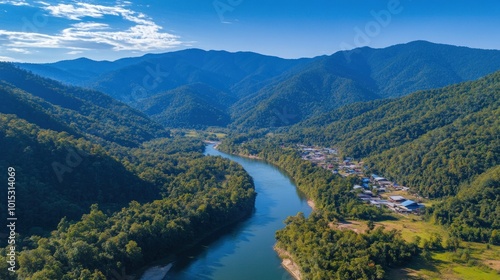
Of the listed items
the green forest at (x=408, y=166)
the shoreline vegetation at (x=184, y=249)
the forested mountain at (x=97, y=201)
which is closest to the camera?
the forested mountain at (x=97, y=201)

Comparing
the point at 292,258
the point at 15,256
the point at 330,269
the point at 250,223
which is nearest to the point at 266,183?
the point at 250,223

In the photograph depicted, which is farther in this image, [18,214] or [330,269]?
[18,214]

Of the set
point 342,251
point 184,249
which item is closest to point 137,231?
point 184,249

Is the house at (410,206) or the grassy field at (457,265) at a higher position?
the house at (410,206)

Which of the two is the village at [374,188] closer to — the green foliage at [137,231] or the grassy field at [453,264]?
the grassy field at [453,264]

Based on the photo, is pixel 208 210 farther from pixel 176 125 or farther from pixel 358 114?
pixel 176 125

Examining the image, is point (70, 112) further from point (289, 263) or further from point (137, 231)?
point (289, 263)

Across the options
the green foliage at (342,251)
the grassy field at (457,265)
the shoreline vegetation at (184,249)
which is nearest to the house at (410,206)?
the grassy field at (457,265)
